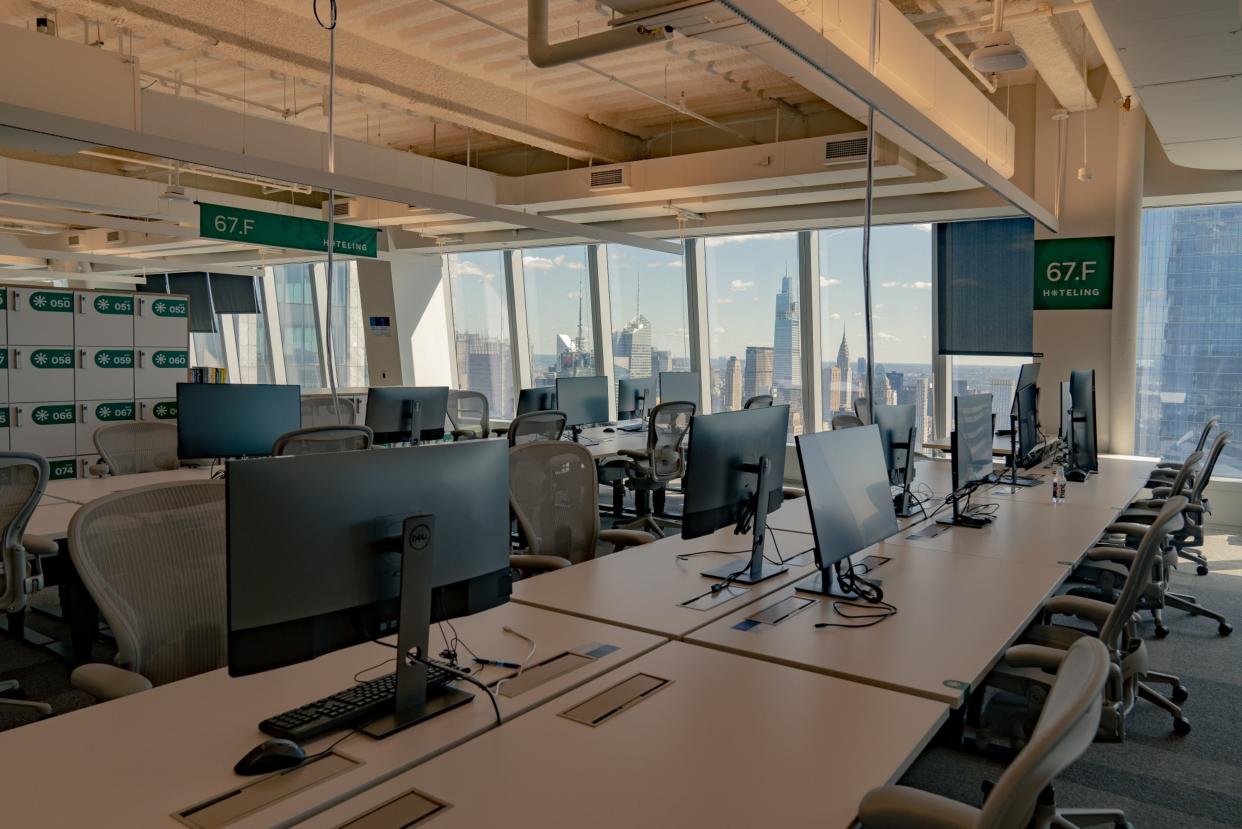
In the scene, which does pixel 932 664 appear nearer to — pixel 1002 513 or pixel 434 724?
pixel 434 724

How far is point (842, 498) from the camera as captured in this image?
9.77 feet

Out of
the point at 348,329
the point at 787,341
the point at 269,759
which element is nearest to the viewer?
the point at 269,759

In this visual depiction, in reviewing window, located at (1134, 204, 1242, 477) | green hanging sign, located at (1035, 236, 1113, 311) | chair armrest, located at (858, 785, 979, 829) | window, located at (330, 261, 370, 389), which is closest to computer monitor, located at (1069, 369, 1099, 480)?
green hanging sign, located at (1035, 236, 1113, 311)

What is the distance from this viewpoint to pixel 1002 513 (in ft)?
15.9

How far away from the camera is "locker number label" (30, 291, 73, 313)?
6.77 m

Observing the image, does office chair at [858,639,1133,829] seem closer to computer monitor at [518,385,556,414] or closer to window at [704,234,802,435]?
computer monitor at [518,385,556,414]

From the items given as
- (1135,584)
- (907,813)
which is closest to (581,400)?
(1135,584)

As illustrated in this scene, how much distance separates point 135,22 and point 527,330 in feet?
27.2

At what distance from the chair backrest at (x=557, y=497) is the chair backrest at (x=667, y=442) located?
3097 millimetres

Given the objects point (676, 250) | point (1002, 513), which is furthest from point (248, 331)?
point (1002, 513)

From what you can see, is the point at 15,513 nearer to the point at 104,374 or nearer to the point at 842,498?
the point at 842,498

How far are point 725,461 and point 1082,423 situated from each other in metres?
4.07

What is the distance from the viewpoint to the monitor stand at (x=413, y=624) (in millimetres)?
1995

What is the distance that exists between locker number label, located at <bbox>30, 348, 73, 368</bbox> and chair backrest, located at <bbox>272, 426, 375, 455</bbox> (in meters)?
3.32
